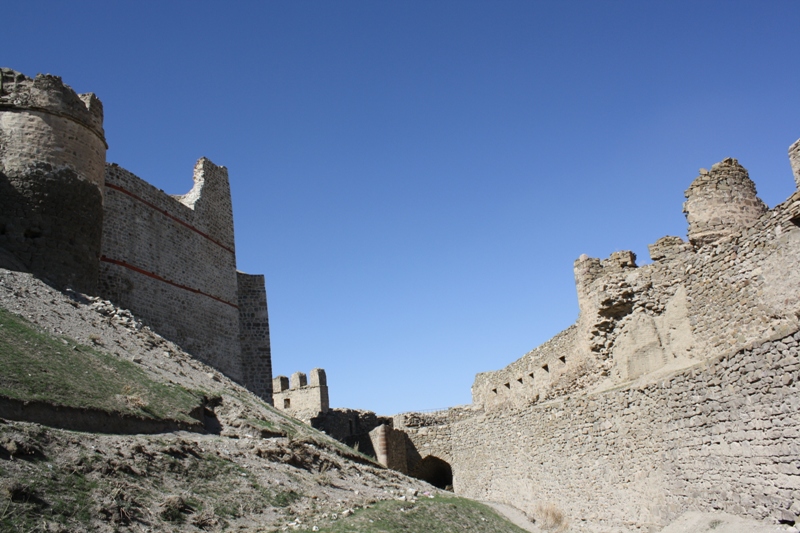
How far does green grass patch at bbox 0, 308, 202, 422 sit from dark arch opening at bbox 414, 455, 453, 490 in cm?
1622

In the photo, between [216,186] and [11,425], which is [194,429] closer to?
[11,425]

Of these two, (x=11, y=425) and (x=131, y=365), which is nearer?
(x=11, y=425)

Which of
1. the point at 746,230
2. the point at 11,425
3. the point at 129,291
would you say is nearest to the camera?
the point at 11,425

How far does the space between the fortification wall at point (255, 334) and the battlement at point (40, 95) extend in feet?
25.9

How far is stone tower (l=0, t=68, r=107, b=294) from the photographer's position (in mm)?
14453

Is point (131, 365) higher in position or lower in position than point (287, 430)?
higher

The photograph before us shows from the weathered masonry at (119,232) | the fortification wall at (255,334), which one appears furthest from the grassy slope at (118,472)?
the fortification wall at (255,334)

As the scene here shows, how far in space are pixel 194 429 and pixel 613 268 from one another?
31.8 ft

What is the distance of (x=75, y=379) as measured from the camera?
32.4ft

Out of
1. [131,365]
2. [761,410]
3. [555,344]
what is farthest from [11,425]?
[555,344]

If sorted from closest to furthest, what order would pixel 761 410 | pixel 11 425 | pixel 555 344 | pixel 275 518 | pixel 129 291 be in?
pixel 11 425
pixel 275 518
pixel 761 410
pixel 129 291
pixel 555 344

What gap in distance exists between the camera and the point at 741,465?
1065 centimetres

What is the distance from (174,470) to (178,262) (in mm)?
11767

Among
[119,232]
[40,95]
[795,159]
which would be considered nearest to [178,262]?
[119,232]
